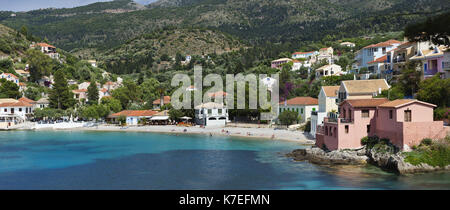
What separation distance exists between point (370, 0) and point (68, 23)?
148 metres

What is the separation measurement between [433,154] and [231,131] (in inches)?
1061

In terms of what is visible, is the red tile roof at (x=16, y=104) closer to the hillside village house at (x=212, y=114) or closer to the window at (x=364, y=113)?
the hillside village house at (x=212, y=114)

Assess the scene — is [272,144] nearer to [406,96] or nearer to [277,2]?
[406,96]

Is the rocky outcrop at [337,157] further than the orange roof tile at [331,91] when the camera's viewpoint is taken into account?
No

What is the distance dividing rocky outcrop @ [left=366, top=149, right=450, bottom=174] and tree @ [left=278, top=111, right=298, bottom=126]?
61.4 feet

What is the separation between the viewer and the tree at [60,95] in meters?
62.6

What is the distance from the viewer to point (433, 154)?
22062mm

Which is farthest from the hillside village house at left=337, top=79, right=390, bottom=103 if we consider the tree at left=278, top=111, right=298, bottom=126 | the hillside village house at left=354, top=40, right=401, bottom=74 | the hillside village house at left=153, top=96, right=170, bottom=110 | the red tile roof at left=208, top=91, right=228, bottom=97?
the hillside village house at left=153, top=96, right=170, bottom=110

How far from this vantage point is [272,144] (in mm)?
35969

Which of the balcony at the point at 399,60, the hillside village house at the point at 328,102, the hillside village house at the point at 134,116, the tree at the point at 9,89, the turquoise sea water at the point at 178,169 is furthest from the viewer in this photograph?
the tree at the point at 9,89

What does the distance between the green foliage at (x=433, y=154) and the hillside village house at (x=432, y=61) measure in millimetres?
11989

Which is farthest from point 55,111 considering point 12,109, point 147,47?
point 147,47

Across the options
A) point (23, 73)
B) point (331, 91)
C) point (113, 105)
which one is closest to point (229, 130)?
point (331, 91)
